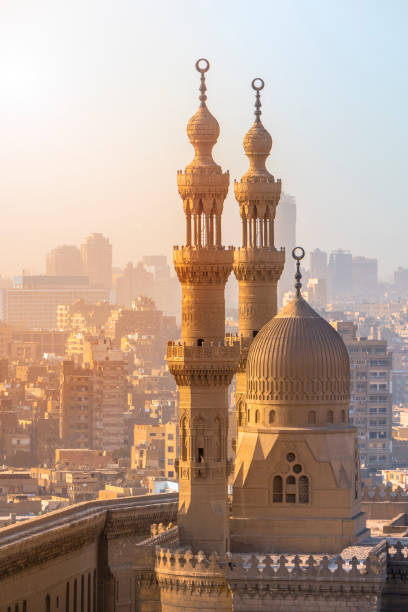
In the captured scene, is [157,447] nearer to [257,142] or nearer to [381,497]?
[381,497]

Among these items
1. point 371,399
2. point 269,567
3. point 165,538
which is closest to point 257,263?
point 165,538

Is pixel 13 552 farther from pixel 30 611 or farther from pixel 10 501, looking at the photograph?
pixel 10 501

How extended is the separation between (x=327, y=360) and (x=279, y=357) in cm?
80

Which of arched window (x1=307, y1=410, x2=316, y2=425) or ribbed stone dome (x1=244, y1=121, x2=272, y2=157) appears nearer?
arched window (x1=307, y1=410, x2=316, y2=425)

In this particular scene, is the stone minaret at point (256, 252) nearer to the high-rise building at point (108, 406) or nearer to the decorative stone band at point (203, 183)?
the decorative stone band at point (203, 183)

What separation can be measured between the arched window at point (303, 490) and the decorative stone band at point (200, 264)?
3605 millimetres

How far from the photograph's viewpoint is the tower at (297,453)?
38.6m

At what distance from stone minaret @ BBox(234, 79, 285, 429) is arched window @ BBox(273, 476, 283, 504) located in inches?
173

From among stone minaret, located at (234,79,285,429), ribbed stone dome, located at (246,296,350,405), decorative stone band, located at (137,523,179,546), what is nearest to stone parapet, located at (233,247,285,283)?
stone minaret, located at (234,79,285,429)

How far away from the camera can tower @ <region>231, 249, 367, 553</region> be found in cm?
3862

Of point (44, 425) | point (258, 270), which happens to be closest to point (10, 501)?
point (258, 270)

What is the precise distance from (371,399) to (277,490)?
110m

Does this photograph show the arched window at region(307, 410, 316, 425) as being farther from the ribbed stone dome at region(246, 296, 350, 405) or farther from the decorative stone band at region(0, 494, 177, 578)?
the decorative stone band at region(0, 494, 177, 578)

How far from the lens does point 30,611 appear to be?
4016cm
